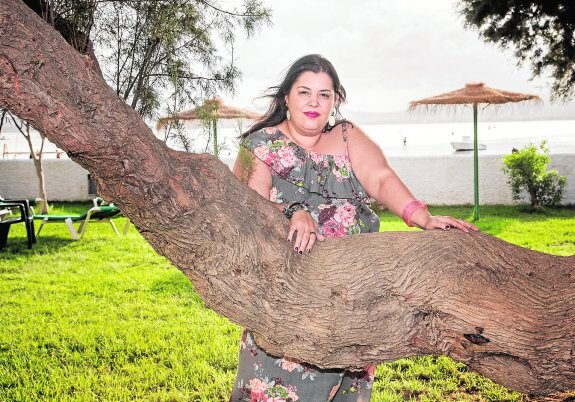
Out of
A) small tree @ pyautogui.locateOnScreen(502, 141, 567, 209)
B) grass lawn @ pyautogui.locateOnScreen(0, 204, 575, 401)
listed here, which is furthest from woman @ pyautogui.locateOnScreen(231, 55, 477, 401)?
small tree @ pyautogui.locateOnScreen(502, 141, 567, 209)

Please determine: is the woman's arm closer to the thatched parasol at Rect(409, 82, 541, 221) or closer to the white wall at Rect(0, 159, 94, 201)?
the thatched parasol at Rect(409, 82, 541, 221)

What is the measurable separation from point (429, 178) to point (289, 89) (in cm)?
1301

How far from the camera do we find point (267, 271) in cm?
169

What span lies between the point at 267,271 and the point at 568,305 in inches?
33.8

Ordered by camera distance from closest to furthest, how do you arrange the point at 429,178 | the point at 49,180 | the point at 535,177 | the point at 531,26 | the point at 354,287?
the point at 354,287 → the point at 531,26 → the point at 535,177 → the point at 429,178 → the point at 49,180

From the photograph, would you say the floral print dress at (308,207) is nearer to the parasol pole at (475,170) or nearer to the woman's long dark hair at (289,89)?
the woman's long dark hair at (289,89)

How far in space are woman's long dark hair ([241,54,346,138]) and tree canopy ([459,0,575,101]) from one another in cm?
666

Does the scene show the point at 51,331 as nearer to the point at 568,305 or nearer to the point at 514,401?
the point at 514,401

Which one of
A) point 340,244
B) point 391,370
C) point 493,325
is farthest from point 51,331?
point 493,325

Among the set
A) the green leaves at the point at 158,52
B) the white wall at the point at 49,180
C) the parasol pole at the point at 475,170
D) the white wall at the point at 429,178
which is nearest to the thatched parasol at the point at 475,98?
the parasol pole at the point at 475,170

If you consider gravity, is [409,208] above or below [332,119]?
below

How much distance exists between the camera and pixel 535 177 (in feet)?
41.5

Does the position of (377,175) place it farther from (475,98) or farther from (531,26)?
(475,98)

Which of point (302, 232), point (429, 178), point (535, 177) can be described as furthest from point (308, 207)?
point (429, 178)
